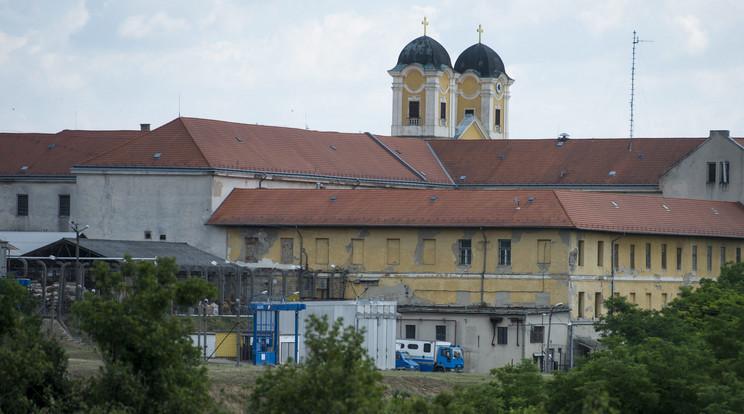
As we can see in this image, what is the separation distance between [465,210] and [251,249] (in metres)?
10.7

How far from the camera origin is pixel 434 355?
59406mm

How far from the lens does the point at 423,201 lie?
69938 mm

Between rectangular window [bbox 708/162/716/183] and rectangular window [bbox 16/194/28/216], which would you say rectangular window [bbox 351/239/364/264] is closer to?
rectangular window [bbox 708/162/716/183]

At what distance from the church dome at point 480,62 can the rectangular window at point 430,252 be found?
55.8 m

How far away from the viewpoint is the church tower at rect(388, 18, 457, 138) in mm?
118312

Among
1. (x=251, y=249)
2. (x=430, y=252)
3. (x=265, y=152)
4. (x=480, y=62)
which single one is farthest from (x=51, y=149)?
(x=480, y=62)

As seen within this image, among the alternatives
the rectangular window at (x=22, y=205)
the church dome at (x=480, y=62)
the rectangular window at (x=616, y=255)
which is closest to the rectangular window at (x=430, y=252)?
the rectangular window at (x=616, y=255)

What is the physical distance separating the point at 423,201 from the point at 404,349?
39.2 ft

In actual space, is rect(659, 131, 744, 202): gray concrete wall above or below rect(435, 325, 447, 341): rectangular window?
above

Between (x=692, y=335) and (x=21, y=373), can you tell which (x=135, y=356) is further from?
(x=692, y=335)

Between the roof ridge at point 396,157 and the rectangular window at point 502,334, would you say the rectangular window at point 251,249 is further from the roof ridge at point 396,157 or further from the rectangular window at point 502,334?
the roof ridge at point 396,157

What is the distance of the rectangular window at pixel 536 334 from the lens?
62719 mm

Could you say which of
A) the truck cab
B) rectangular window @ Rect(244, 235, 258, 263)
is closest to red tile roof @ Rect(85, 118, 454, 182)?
rectangular window @ Rect(244, 235, 258, 263)

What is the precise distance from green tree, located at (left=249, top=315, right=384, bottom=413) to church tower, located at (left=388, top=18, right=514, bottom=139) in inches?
3512
